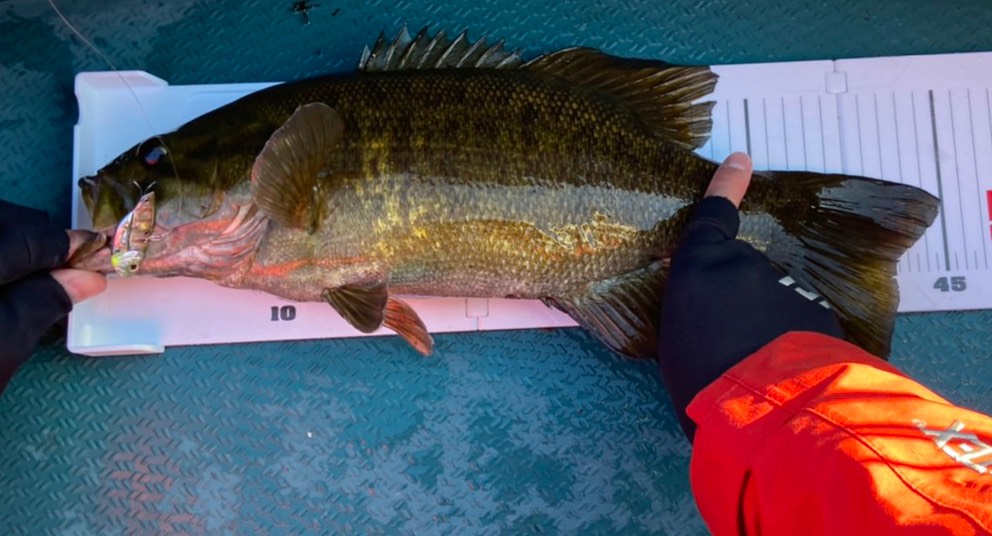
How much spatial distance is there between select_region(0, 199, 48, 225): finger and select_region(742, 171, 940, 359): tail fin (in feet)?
6.05

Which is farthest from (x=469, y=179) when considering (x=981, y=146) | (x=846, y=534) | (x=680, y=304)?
(x=981, y=146)

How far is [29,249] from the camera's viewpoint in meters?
1.68

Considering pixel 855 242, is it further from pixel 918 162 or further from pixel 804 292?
pixel 918 162

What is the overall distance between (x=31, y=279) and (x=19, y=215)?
17cm

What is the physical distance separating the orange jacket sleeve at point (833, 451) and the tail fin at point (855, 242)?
1.52 feet

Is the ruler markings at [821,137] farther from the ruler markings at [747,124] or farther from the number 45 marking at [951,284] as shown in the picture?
the number 45 marking at [951,284]

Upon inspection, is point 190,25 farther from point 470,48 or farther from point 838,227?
point 838,227

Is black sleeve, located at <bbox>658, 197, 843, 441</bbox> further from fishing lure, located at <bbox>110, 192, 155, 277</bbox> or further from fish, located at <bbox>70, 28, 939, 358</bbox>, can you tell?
fishing lure, located at <bbox>110, 192, 155, 277</bbox>

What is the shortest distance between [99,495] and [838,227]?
2108 millimetres

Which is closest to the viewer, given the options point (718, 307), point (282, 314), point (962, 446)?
point (962, 446)

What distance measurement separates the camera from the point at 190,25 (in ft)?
7.04

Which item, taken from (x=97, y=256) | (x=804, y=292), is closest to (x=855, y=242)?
(x=804, y=292)

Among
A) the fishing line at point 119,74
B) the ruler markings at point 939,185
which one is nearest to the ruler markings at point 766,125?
the ruler markings at point 939,185

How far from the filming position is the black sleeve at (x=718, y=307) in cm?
150
